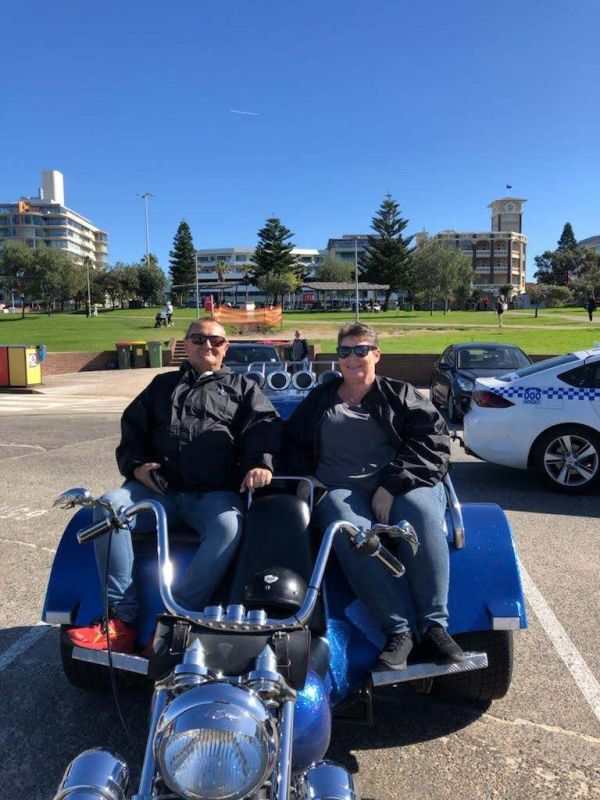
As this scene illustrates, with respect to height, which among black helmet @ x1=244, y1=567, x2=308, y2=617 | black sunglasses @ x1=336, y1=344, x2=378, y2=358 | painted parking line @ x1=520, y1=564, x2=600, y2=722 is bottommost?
painted parking line @ x1=520, y1=564, x2=600, y2=722

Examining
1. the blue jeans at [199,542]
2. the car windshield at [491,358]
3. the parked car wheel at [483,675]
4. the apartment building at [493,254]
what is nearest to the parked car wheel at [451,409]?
the car windshield at [491,358]

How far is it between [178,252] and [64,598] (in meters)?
106

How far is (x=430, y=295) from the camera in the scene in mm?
73688

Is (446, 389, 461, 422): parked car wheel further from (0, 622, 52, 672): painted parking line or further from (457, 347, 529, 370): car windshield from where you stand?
(0, 622, 52, 672): painted parking line

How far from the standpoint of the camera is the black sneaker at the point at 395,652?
252 cm

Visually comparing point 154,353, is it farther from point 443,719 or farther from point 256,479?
point 443,719

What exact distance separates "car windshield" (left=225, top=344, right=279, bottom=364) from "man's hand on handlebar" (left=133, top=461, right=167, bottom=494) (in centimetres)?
1026

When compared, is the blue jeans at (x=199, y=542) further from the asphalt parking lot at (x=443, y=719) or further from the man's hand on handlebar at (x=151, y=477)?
the asphalt parking lot at (x=443, y=719)

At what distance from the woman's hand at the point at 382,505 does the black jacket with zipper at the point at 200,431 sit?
53 centimetres

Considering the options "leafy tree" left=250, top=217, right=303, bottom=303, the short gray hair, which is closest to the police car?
the short gray hair

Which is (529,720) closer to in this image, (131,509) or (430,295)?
(131,509)

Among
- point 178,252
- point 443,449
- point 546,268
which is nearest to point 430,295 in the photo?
point 178,252

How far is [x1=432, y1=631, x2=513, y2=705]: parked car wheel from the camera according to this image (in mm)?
2852

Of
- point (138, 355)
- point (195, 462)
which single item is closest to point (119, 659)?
point (195, 462)
